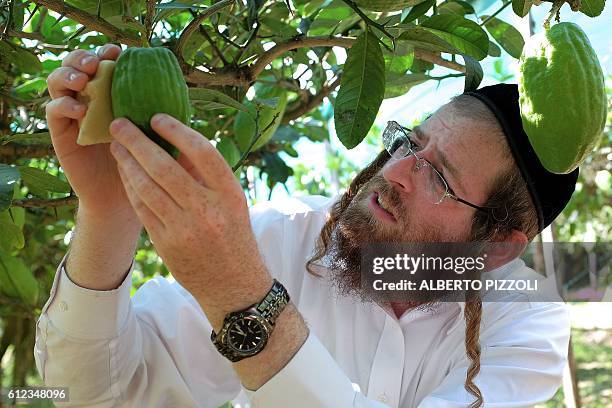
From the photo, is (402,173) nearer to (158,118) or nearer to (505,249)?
(505,249)

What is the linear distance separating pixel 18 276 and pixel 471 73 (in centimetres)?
126

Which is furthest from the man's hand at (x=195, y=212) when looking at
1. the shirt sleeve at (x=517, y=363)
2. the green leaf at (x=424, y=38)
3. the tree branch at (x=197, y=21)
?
the shirt sleeve at (x=517, y=363)

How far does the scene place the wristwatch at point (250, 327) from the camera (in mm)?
982

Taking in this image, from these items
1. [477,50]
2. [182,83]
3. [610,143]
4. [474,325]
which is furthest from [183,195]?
[610,143]

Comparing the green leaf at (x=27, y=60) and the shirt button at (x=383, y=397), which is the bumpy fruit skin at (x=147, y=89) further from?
the shirt button at (x=383, y=397)

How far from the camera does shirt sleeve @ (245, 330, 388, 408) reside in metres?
1.06

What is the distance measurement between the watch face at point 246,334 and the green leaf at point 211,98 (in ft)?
1.43

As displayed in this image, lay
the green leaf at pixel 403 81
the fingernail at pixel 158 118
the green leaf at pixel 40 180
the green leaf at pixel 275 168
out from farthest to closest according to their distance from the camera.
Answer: the green leaf at pixel 275 168 → the green leaf at pixel 403 81 → the green leaf at pixel 40 180 → the fingernail at pixel 158 118

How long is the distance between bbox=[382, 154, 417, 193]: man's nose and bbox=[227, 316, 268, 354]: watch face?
2.87 ft

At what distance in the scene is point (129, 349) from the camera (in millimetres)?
1404

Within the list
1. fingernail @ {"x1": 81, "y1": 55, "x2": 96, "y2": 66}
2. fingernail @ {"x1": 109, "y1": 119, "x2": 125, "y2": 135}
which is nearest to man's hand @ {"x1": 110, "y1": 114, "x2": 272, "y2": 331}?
fingernail @ {"x1": 109, "y1": 119, "x2": 125, "y2": 135}

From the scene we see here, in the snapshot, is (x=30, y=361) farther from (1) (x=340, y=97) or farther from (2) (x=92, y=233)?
(1) (x=340, y=97)

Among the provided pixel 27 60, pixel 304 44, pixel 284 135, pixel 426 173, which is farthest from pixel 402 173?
pixel 27 60

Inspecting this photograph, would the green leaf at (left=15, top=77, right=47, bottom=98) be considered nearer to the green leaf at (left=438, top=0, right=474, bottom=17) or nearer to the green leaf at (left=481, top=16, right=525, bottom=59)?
the green leaf at (left=438, top=0, right=474, bottom=17)
